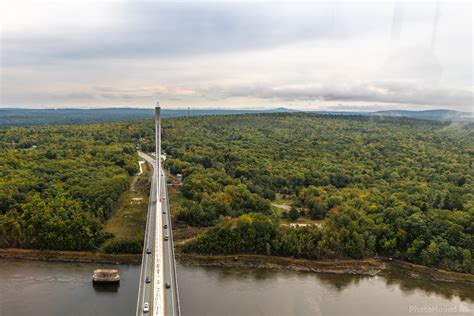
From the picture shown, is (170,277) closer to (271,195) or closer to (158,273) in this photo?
(158,273)

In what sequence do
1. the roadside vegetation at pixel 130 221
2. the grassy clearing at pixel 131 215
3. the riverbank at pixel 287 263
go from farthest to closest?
the grassy clearing at pixel 131 215 → the roadside vegetation at pixel 130 221 → the riverbank at pixel 287 263

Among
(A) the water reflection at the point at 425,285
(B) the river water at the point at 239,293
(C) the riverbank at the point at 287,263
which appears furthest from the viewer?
(C) the riverbank at the point at 287,263

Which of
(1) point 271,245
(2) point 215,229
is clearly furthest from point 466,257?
(2) point 215,229

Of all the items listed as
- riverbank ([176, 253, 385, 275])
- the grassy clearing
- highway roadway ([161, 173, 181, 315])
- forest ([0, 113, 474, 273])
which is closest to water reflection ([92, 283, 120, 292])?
highway roadway ([161, 173, 181, 315])

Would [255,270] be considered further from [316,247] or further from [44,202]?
[44,202]

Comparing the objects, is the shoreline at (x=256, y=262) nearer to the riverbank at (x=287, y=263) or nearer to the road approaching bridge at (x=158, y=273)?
the riverbank at (x=287, y=263)

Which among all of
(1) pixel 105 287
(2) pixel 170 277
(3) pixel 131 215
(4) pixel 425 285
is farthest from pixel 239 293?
Answer: (3) pixel 131 215

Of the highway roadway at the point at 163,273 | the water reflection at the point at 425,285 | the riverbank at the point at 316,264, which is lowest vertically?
the water reflection at the point at 425,285

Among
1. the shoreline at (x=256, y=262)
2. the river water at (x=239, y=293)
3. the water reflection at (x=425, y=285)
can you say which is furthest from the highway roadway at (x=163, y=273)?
the water reflection at (x=425, y=285)
